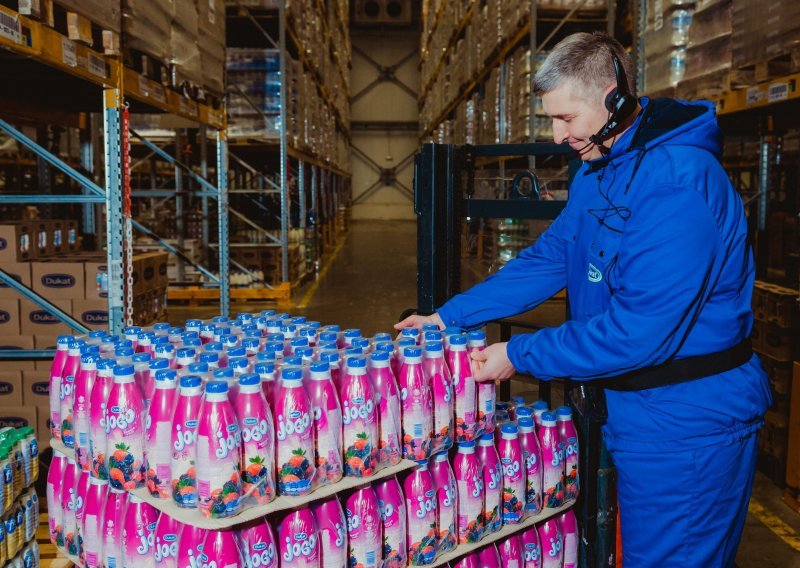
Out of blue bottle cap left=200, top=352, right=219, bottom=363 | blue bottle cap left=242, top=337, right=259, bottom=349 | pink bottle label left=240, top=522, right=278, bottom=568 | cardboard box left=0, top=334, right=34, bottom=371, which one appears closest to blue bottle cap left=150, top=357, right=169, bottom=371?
blue bottle cap left=200, top=352, right=219, bottom=363

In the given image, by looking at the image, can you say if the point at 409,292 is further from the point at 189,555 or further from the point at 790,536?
the point at 189,555

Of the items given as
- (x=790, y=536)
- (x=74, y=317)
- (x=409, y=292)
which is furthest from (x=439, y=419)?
(x=409, y=292)

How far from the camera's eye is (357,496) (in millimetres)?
2043

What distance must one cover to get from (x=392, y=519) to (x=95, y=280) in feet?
9.63

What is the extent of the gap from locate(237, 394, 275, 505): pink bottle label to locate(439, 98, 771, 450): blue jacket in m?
0.74

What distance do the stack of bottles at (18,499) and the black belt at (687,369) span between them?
2.38 metres

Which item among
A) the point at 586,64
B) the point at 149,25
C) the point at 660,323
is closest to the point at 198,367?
the point at 660,323

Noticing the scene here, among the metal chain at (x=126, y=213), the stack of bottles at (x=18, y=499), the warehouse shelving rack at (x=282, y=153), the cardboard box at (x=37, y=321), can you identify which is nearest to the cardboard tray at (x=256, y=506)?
the stack of bottles at (x=18, y=499)

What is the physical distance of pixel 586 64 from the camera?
1.96 m

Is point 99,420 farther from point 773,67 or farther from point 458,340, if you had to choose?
point 773,67

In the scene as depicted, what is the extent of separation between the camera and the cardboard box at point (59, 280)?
4.32 metres

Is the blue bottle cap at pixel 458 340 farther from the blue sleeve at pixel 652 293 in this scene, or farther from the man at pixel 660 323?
the blue sleeve at pixel 652 293

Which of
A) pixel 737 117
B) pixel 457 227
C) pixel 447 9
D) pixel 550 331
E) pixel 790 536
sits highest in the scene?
pixel 447 9

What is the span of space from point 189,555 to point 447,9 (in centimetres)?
1517
